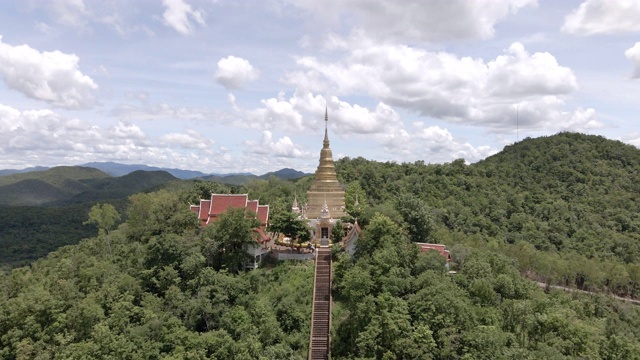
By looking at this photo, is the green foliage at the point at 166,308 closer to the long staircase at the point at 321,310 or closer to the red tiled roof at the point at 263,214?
the long staircase at the point at 321,310

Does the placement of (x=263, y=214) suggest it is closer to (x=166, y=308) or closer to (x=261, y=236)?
(x=261, y=236)

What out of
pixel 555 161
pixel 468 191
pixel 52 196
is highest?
pixel 555 161

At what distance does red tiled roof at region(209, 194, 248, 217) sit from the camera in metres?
37.4

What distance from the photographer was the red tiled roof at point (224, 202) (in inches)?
1474

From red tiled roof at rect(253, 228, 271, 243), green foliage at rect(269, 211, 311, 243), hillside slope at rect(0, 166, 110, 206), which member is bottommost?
hillside slope at rect(0, 166, 110, 206)

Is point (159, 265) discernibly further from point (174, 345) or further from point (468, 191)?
point (468, 191)

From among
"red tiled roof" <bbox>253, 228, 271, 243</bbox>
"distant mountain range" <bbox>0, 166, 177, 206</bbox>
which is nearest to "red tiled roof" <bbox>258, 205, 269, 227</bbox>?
"red tiled roof" <bbox>253, 228, 271, 243</bbox>

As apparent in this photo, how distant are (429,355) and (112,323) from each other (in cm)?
1852

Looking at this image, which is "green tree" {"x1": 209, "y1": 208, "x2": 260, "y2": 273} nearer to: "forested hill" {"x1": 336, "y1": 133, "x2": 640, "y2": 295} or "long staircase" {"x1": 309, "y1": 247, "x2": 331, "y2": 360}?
"long staircase" {"x1": 309, "y1": 247, "x2": 331, "y2": 360}

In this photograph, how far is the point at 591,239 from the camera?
58.2m

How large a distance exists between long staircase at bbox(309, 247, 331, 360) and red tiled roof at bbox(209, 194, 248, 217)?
8.03 metres

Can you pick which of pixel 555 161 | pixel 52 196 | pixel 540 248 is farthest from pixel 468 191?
pixel 52 196

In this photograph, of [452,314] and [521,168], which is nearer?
[452,314]

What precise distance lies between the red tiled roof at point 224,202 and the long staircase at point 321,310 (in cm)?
803
